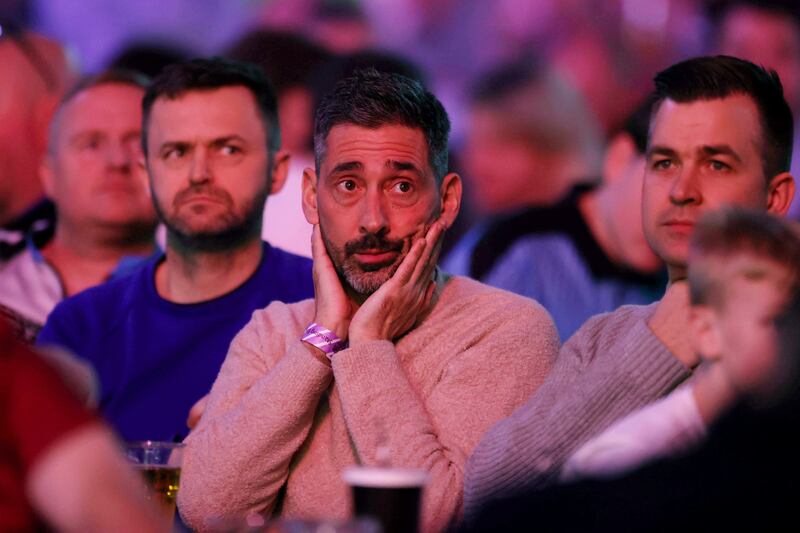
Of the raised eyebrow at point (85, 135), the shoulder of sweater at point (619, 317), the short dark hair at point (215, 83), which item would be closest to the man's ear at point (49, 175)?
the raised eyebrow at point (85, 135)

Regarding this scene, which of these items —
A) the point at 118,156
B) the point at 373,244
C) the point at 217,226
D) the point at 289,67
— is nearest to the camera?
the point at 373,244

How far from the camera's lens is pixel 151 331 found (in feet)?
11.2

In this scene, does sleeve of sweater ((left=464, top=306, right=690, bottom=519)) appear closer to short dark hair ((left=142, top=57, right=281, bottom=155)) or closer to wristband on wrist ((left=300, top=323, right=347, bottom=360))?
wristband on wrist ((left=300, top=323, right=347, bottom=360))

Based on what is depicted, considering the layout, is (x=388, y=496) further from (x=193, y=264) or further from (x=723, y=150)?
(x=193, y=264)

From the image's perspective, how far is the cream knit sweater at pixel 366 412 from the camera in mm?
2533

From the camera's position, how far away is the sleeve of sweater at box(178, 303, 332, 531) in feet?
8.50

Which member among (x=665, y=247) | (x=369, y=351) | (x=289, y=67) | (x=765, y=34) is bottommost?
(x=369, y=351)

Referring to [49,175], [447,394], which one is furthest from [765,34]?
[447,394]

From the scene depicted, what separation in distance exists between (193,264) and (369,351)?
103 centimetres

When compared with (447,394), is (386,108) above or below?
above

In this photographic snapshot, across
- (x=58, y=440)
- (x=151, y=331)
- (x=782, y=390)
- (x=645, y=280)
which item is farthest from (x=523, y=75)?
(x=58, y=440)

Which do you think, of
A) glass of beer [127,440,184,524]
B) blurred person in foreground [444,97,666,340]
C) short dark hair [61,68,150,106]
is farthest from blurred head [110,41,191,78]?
glass of beer [127,440,184,524]

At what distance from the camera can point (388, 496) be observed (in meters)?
1.77

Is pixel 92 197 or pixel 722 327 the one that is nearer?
pixel 722 327
